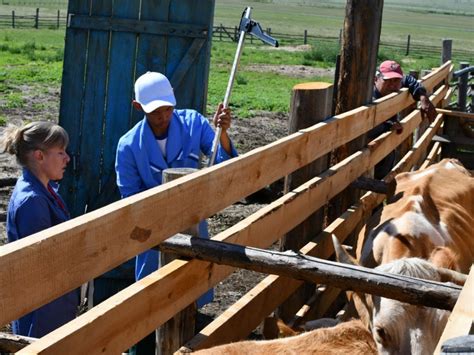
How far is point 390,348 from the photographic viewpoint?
3.46 m

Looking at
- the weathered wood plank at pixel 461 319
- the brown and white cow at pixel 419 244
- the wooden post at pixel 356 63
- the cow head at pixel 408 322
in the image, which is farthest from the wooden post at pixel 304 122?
the weathered wood plank at pixel 461 319

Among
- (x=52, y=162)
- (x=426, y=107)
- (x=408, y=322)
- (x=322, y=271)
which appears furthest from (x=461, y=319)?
(x=426, y=107)

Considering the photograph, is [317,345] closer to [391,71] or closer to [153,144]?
[153,144]

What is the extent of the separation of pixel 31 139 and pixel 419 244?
2.28 meters

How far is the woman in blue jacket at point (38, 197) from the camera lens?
3727 mm

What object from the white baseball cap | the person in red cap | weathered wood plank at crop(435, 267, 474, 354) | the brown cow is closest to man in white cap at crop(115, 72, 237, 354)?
Answer: the white baseball cap

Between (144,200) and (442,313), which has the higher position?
(144,200)

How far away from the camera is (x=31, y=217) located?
372 centimetres

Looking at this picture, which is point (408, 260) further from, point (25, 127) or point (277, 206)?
point (25, 127)

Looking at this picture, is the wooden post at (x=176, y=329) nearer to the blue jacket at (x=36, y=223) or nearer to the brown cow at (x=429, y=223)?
the blue jacket at (x=36, y=223)

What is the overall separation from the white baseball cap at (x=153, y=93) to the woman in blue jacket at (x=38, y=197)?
2.69ft

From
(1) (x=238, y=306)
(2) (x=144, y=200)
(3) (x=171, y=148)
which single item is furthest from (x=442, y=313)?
(3) (x=171, y=148)

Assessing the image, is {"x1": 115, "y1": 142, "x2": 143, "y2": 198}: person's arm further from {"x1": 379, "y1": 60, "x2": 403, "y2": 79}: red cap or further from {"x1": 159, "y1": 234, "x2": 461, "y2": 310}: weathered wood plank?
{"x1": 379, "y1": 60, "x2": 403, "y2": 79}: red cap

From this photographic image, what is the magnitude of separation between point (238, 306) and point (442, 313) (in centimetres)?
88
